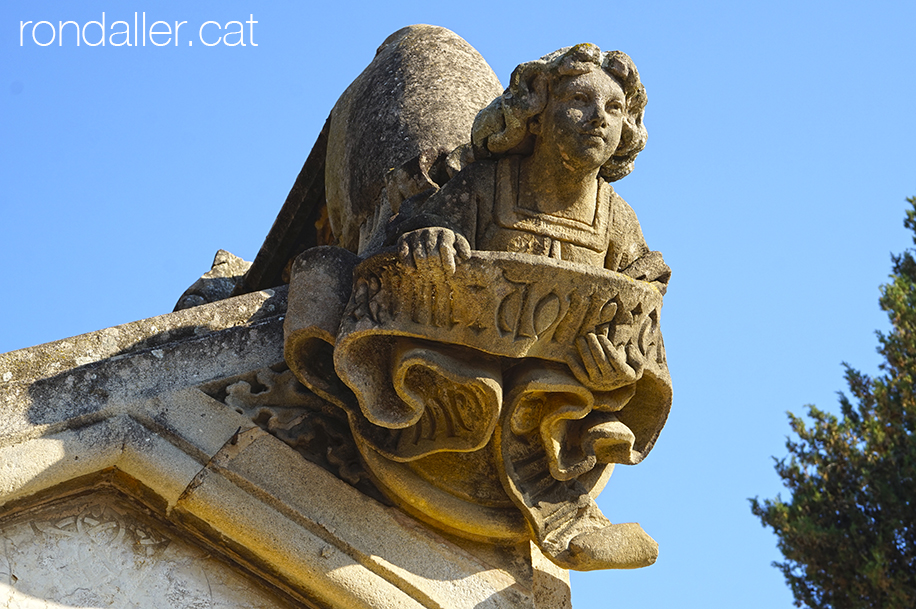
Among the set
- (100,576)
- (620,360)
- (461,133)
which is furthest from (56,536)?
(461,133)

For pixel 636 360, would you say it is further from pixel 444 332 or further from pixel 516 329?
pixel 444 332

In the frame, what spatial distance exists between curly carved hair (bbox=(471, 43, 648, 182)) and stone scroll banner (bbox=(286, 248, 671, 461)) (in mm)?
600

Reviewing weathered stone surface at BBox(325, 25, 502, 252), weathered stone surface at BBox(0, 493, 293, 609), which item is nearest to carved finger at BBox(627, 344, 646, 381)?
weathered stone surface at BBox(325, 25, 502, 252)

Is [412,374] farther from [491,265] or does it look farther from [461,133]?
[461,133]

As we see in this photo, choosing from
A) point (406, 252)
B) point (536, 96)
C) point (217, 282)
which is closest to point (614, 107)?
point (536, 96)

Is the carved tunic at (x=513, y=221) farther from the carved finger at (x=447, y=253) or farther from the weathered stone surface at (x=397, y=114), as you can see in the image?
the weathered stone surface at (x=397, y=114)

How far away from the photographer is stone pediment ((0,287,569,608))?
3.66 metres

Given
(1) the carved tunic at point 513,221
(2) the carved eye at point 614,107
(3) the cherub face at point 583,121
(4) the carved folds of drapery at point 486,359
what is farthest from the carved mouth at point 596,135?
(4) the carved folds of drapery at point 486,359

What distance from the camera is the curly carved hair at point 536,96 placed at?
374 centimetres

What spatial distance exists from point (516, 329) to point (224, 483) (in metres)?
1.16

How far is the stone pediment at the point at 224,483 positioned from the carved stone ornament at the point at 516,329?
6.3 inches

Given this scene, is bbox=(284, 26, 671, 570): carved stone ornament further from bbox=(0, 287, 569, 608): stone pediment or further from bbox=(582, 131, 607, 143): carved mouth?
bbox=(0, 287, 569, 608): stone pediment

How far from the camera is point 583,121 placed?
12.0 ft

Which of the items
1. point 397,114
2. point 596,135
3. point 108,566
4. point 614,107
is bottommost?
point 108,566
